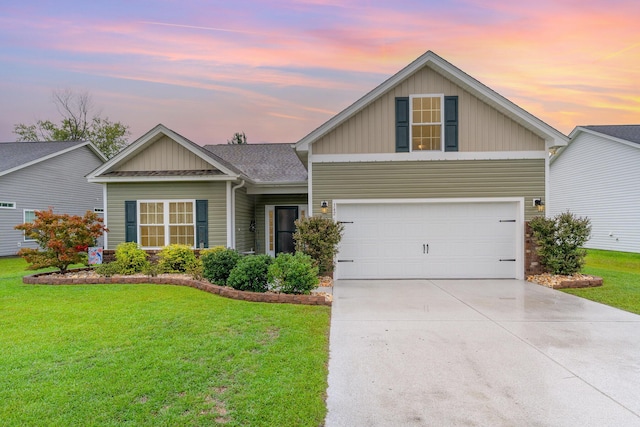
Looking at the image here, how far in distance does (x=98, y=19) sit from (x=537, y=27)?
46.1ft

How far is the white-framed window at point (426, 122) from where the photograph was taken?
31.6 feet

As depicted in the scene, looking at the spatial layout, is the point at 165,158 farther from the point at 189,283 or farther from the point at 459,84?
the point at 459,84

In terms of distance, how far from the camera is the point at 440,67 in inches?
367

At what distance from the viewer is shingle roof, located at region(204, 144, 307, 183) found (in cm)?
1288

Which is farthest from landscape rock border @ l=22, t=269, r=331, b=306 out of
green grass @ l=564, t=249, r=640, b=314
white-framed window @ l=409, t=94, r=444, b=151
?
green grass @ l=564, t=249, r=640, b=314

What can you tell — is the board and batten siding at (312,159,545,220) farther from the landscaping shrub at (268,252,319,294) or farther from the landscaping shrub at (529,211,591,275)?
the landscaping shrub at (268,252,319,294)

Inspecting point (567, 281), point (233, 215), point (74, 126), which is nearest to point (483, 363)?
point (567, 281)

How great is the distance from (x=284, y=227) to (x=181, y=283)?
558cm

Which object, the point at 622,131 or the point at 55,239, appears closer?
the point at 55,239

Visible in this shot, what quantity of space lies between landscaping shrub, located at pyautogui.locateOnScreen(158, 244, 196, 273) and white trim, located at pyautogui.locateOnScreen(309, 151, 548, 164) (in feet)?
14.4

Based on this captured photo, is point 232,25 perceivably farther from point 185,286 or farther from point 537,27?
point 537,27

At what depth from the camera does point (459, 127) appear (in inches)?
376

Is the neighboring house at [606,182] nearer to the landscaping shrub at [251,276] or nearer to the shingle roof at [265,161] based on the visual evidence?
the shingle roof at [265,161]

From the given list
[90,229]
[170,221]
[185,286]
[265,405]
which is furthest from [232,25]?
[265,405]
